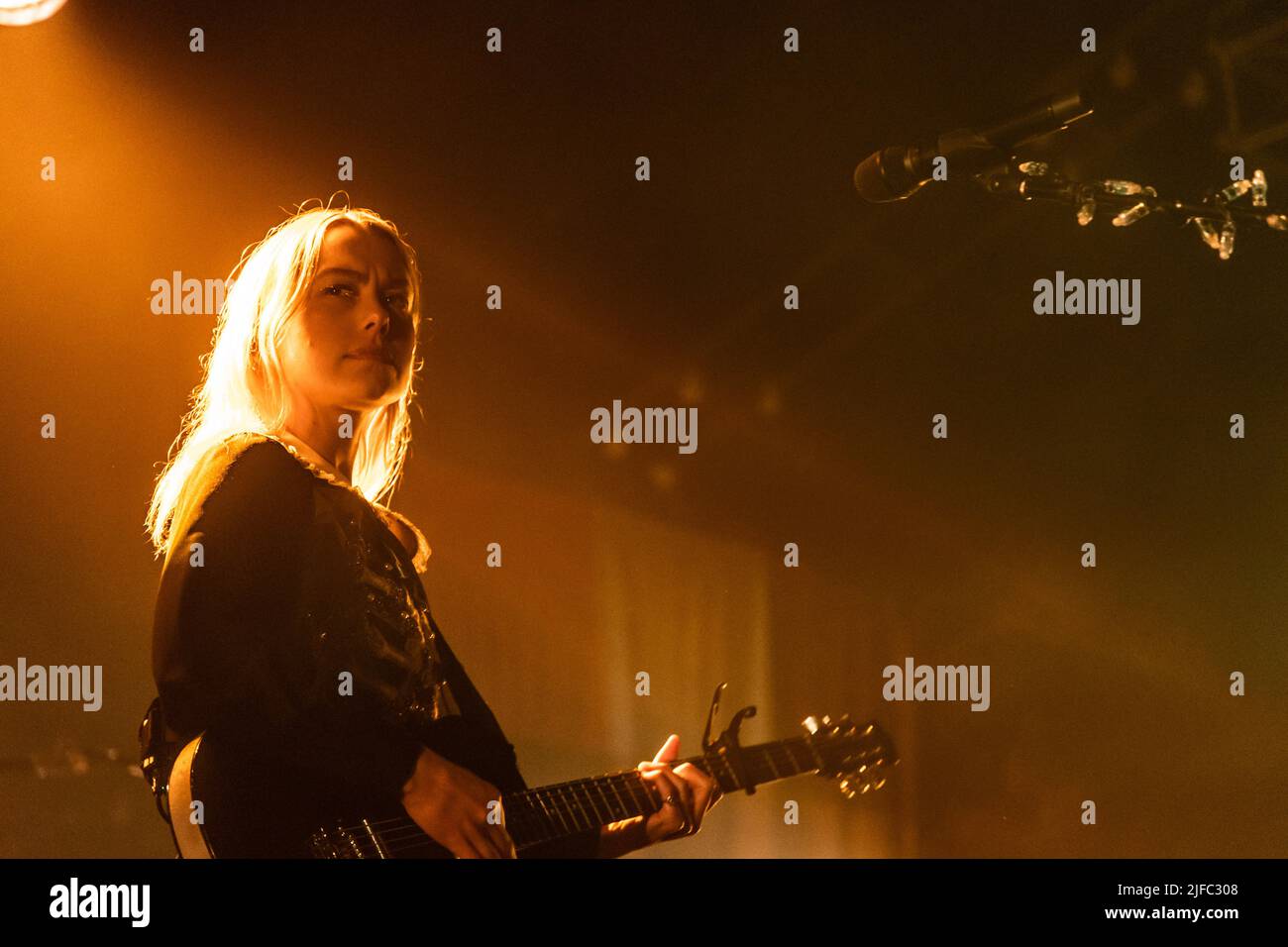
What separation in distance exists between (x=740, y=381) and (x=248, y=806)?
1.38 meters

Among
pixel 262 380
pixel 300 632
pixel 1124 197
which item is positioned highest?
pixel 1124 197

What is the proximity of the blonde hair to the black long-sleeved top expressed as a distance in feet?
0.52

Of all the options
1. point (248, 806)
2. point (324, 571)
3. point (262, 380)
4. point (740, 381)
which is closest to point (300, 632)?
point (324, 571)

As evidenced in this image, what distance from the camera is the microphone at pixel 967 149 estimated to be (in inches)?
78.0

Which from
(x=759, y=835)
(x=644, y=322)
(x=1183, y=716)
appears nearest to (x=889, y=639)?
(x=759, y=835)

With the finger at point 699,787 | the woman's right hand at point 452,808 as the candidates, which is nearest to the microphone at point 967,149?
the finger at point 699,787

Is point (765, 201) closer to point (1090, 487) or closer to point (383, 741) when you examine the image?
point (1090, 487)

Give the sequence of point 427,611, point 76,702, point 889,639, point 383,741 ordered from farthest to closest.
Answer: point 889,639 < point 76,702 < point 427,611 < point 383,741

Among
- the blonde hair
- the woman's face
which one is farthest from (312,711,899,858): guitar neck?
the woman's face

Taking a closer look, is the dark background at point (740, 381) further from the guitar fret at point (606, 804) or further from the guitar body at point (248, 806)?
the guitar body at point (248, 806)

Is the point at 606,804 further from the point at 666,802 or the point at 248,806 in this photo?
the point at 248,806

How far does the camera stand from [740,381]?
8.95ft
